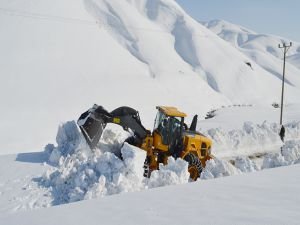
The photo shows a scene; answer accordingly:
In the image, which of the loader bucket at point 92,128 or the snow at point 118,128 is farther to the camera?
the loader bucket at point 92,128

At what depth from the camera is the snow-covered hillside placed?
2597 cm

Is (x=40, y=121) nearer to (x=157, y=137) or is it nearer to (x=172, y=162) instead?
(x=157, y=137)

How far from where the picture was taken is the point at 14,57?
109 feet

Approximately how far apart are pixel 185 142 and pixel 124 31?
5219 cm

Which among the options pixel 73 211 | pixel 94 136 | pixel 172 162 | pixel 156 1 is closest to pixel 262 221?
pixel 73 211

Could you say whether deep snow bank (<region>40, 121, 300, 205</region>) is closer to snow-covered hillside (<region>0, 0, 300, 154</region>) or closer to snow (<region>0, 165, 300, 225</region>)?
snow (<region>0, 165, 300, 225</region>)

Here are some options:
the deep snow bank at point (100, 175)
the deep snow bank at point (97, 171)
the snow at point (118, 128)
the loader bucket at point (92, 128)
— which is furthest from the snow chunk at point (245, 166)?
the loader bucket at point (92, 128)

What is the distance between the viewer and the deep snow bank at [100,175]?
8.00 meters

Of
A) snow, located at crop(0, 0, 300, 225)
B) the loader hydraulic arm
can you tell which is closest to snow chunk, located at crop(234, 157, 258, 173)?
snow, located at crop(0, 0, 300, 225)

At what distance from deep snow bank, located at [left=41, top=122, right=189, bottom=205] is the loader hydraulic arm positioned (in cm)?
61

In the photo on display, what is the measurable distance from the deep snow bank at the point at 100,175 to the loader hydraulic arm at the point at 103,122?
2.00ft

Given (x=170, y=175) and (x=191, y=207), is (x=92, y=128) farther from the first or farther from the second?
(x=191, y=207)

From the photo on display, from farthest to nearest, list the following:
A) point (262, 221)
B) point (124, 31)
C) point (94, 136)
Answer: point (124, 31)
point (94, 136)
point (262, 221)

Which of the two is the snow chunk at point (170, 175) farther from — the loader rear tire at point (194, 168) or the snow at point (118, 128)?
the loader rear tire at point (194, 168)
